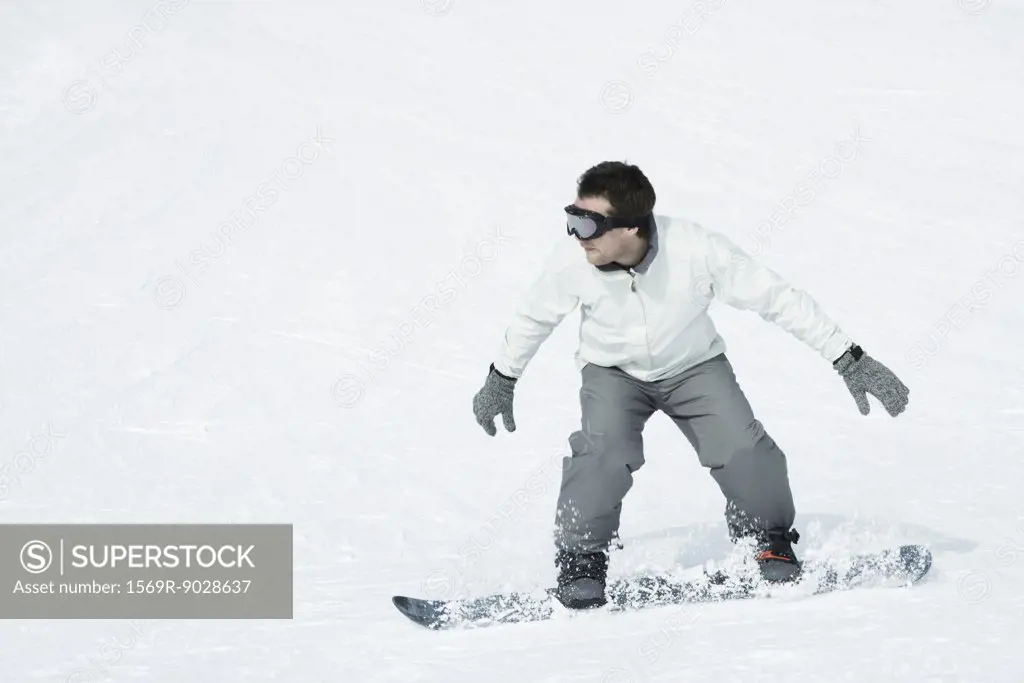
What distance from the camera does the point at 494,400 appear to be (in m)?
4.44

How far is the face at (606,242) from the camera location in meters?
4.06

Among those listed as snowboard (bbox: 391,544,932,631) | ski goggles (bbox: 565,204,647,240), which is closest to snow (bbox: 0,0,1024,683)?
snowboard (bbox: 391,544,932,631)

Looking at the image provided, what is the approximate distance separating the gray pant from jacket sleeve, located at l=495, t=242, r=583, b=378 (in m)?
0.23

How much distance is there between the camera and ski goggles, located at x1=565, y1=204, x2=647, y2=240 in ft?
13.2

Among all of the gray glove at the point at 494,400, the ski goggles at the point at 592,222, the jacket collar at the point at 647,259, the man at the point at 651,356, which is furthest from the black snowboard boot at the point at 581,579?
the ski goggles at the point at 592,222

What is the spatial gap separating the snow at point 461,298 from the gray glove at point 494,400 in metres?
0.68

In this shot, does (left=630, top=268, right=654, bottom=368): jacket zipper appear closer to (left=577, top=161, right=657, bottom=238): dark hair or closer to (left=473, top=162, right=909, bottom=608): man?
(left=473, top=162, right=909, bottom=608): man

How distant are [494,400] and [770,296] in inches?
38.0

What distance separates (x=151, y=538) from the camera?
18.1ft

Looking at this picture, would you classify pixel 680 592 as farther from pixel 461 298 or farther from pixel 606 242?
pixel 461 298

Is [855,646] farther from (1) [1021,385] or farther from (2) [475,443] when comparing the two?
(1) [1021,385]

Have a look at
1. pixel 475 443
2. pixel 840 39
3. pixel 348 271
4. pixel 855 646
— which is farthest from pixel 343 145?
pixel 855 646

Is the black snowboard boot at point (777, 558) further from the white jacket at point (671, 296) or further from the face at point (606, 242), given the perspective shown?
the face at point (606, 242)

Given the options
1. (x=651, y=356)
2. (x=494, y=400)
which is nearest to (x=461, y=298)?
(x=494, y=400)
